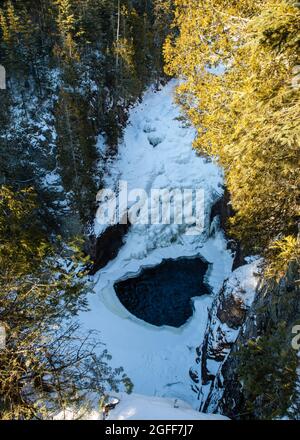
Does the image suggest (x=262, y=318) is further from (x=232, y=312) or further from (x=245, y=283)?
(x=232, y=312)

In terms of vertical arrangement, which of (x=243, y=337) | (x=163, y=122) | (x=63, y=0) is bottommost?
(x=243, y=337)

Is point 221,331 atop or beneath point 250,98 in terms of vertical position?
beneath

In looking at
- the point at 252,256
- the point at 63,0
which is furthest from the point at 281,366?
the point at 63,0

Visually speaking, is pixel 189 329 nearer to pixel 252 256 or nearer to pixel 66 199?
pixel 252 256

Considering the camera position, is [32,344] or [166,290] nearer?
[32,344]

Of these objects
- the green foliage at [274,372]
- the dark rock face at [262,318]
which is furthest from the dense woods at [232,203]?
the dark rock face at [262,318]

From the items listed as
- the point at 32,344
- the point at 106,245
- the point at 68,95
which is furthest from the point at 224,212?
the point at 32,344

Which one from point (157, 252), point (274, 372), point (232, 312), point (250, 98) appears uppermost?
point (250, 98)
